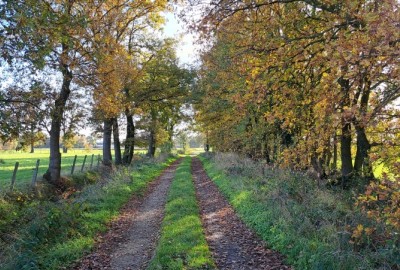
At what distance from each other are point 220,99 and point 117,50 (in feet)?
22.6

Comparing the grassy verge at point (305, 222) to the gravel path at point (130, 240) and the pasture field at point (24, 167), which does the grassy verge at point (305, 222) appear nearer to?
the gravel path at point (130, 240)

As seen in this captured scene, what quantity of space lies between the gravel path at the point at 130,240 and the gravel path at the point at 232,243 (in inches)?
63.6

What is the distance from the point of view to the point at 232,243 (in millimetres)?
8852

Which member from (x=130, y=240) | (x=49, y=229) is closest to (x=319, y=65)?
(x=130, y=240)

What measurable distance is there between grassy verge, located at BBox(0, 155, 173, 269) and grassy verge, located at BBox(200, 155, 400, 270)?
15.5 feet

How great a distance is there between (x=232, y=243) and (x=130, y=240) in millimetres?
2881

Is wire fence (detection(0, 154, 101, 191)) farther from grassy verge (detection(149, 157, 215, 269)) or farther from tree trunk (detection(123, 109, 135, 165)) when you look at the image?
grassy verge (detection(149, 157, 215, 269))

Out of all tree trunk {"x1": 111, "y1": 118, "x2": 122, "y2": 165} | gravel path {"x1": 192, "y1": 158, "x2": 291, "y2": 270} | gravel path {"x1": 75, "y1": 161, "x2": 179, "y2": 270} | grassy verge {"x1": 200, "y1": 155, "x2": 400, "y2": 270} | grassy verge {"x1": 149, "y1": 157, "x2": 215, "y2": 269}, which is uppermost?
tree trunk {"x1": 111, "y1": 118, "x2": 122, "y2": 165}

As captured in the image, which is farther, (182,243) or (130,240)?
(130,240)

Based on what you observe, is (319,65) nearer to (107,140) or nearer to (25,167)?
(107,140)

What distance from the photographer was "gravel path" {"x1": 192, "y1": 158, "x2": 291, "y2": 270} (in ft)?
24.4

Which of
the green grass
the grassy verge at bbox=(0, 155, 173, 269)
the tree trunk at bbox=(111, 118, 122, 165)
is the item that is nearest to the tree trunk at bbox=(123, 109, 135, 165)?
the tree trunk at bbox=(111, 118, 122, 165)

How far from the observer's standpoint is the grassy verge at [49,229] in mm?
7227

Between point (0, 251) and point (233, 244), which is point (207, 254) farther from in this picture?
point (0, 251)
